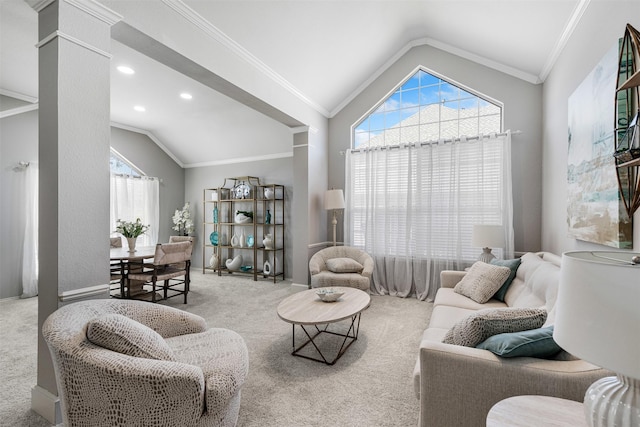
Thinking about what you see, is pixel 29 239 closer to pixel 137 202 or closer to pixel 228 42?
pixel 137 202

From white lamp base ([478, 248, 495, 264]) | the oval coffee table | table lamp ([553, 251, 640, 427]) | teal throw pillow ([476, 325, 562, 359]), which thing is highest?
table lamp ([553, 251, 640, 427])

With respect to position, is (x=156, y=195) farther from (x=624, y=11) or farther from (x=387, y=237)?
(x=624, y=11)

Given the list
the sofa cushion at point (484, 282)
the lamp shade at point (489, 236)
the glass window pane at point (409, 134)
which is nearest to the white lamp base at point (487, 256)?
the lamp shade at point (489, 236)

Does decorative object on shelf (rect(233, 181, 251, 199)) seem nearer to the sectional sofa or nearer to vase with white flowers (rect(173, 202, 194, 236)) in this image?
vase with white flowers (rect(173, 202, 194, 236))

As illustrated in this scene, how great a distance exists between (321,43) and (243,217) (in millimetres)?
3424

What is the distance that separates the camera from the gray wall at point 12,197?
13.4ft

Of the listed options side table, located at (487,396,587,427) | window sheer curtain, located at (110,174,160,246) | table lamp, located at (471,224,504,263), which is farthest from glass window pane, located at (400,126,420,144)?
window sheer curtain, located at (110,174,160,246)

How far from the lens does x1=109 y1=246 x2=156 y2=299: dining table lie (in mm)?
3732

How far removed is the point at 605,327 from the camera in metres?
0.72

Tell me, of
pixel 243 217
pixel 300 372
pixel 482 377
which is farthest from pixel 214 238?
pixel 482 377

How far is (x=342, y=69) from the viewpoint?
4219 mm

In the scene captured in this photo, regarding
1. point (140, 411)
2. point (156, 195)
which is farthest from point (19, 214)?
point (140, 411)

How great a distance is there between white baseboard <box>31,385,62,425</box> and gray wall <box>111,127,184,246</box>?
15.7 feet

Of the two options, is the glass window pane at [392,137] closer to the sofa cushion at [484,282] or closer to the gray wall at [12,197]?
the sofa cushion at [484,282]
